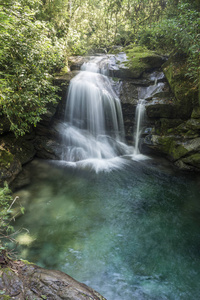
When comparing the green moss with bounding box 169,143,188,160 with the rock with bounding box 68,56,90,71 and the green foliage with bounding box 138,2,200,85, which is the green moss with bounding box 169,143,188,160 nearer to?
the green foliage with bounding box 138,2,200,85

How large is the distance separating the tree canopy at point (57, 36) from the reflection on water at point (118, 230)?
2.50m

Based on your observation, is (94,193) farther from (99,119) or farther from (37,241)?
(99,119)

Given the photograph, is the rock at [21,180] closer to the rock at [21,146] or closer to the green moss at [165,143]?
the rock at [21,146]

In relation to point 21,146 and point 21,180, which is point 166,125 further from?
point 21,180

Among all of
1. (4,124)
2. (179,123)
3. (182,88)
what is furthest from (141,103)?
(4,124)

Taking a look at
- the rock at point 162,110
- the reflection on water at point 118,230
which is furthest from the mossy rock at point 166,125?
the reflection on water at point 118,230

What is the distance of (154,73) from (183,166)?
556 centimetres

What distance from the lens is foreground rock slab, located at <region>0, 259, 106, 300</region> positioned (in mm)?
2057

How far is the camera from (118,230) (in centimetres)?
452

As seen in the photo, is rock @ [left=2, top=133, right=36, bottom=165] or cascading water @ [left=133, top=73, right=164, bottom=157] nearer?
rock @ [left=2, top=133, right=36, bottom=165]

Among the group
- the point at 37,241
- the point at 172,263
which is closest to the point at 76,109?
the point at 37,241

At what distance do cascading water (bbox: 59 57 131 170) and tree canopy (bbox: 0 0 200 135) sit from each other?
1.47 meters

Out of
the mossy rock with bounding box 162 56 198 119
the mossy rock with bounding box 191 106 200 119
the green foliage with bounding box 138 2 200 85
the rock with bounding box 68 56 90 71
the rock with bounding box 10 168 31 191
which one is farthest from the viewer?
the rock with bounding box 68 56 90 71

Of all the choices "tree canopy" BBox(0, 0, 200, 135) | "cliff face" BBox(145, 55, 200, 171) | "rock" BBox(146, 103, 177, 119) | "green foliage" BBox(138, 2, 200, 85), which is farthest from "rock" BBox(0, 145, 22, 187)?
"green foliage" BBox(138, 2, 200, 85)
